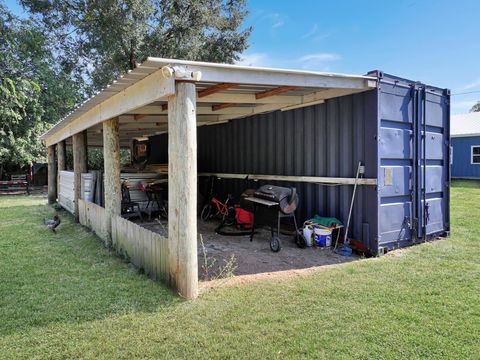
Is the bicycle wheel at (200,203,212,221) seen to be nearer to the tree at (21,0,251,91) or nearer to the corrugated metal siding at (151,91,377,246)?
the corrugated metal siding at (151,91,377,246)

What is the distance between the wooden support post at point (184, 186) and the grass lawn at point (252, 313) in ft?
0.85

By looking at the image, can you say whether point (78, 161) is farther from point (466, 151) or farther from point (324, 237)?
point (466, 151)

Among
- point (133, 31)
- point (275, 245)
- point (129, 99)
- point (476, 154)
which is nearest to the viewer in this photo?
point (129, 99)

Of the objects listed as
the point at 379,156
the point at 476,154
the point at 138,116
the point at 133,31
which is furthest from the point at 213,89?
the point at 476,154

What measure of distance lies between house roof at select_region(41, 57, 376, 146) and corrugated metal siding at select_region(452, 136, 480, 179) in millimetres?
14826

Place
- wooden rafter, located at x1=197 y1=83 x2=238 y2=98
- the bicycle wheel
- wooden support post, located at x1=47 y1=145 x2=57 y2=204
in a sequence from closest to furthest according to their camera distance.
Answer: wooden rafter, located at x1=197 y1=83 x2=238 y2=98 → the bicycle wheel → wooden support post, located at x1=47 y1=145 x2=57 y2=204

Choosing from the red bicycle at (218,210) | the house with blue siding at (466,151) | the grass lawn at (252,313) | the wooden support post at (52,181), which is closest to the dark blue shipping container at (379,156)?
the grass lawn at (252,313)

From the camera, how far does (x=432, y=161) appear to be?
5953mm

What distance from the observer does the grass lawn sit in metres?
2.58

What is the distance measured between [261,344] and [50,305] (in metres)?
2.07

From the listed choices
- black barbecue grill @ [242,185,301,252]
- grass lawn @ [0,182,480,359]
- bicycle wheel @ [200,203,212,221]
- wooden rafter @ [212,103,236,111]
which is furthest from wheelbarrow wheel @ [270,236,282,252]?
bicycle wheel @ [200,203,212,221]

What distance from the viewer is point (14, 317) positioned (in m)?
3.12

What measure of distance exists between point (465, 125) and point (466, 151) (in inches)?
88.7

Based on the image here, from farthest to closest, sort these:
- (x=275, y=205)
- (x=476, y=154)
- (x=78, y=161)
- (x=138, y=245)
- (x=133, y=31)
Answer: (x=476, y=154)
(x=133, y=31)
(x=78, y=161)
(x=275, y=205)
(x=138, y=245)
